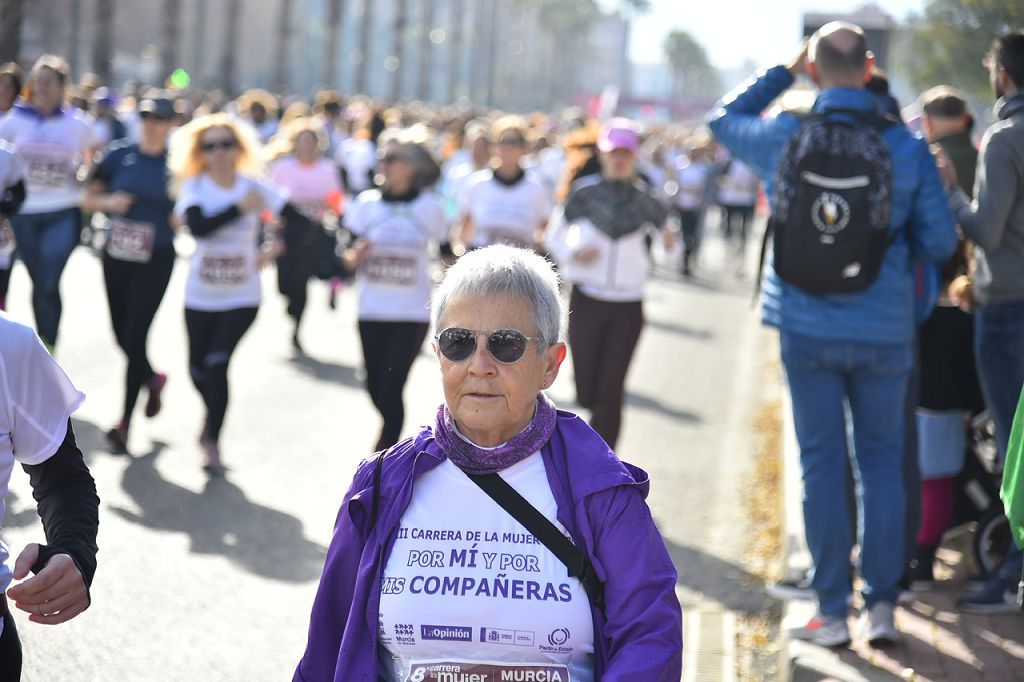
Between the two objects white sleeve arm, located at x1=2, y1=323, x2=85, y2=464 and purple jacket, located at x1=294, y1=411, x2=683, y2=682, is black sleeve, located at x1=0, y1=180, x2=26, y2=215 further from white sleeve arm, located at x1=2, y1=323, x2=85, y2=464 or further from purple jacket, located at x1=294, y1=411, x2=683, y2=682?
purple jacket, located at x1=294, y1=411, x2=683, y2=682

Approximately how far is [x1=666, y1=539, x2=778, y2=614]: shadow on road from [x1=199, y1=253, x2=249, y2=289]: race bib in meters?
2.92

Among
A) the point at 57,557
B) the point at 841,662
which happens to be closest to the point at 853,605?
the point at 841,662

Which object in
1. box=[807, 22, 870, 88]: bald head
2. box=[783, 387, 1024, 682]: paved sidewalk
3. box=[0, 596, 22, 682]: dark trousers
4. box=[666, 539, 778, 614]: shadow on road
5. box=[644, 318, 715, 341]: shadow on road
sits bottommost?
box=[644, 318, 715, 341]: shadow on road

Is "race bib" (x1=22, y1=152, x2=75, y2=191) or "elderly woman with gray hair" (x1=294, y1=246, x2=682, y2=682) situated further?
"race bib" (x1=22, y1=152, x2=75, y2=191)

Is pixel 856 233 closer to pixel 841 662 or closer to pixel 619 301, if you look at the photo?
pixel 841 662

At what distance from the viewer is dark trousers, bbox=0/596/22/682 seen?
3.14 m

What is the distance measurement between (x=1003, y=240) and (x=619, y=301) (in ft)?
9.53

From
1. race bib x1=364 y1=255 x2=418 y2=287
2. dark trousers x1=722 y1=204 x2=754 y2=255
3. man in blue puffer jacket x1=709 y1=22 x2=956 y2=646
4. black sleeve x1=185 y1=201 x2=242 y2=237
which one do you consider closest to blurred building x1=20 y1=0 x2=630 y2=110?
dark trousers x1=722 y1=204 x2=754 y2=255

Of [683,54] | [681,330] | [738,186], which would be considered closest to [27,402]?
[681,330]

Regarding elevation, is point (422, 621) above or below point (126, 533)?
above

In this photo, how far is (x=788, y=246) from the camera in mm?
5570

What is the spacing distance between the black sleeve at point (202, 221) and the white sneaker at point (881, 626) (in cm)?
456

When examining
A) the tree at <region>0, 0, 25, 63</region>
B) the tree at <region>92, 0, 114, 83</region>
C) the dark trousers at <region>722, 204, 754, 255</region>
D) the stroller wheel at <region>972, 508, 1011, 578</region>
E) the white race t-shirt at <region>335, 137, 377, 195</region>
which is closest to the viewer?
the stroller wheel at <region>972, 508, 1011, 578</region>

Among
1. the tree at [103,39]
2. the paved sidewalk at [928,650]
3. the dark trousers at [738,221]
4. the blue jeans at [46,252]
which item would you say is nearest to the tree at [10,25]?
the blue jeans at [46,252]
